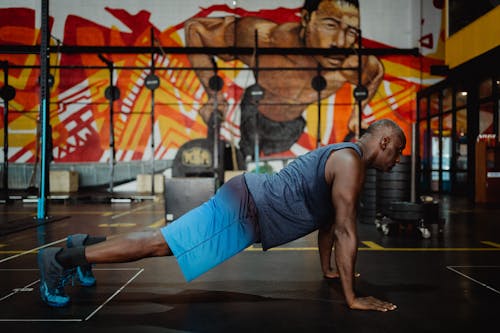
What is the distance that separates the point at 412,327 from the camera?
163 cm

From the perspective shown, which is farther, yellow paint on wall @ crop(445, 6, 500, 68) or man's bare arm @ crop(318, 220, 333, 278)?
yellow paint on wall @ crop(445, 6, 500, 68)

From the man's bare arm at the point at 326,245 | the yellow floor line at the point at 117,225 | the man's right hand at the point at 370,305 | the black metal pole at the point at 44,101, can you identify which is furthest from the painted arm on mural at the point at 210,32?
the man's right hand at the point at 370,305

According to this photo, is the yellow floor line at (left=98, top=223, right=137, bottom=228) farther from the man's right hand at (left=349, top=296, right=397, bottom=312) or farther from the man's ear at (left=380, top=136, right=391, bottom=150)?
the man's ear at (left=380, top=136, right=391, bottom=150)

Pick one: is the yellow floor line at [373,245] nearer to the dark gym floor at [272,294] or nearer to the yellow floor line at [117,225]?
the dark gym floor at [272,294]

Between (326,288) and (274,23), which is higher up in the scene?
(274,23)

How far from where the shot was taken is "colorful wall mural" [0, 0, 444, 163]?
443 inches

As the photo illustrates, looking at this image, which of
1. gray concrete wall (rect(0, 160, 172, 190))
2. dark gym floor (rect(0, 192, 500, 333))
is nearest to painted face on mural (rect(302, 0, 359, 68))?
gray concrete wall (rect(0, 160, 172, 190))

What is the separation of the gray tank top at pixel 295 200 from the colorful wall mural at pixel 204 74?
949 cm

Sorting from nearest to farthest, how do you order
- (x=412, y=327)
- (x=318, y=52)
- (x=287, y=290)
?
(x=412, y=327) → (x=287, y=290) → (x=318, y=52)

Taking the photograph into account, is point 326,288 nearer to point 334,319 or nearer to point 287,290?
point 287,290

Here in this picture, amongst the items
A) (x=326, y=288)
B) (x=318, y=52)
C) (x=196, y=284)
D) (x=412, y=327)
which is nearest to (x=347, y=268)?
(x=412, y=327)

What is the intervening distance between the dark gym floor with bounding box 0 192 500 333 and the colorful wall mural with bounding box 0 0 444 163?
8.00 m

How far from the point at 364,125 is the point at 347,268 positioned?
10138 mm

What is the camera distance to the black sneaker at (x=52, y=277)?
5.89 feet
